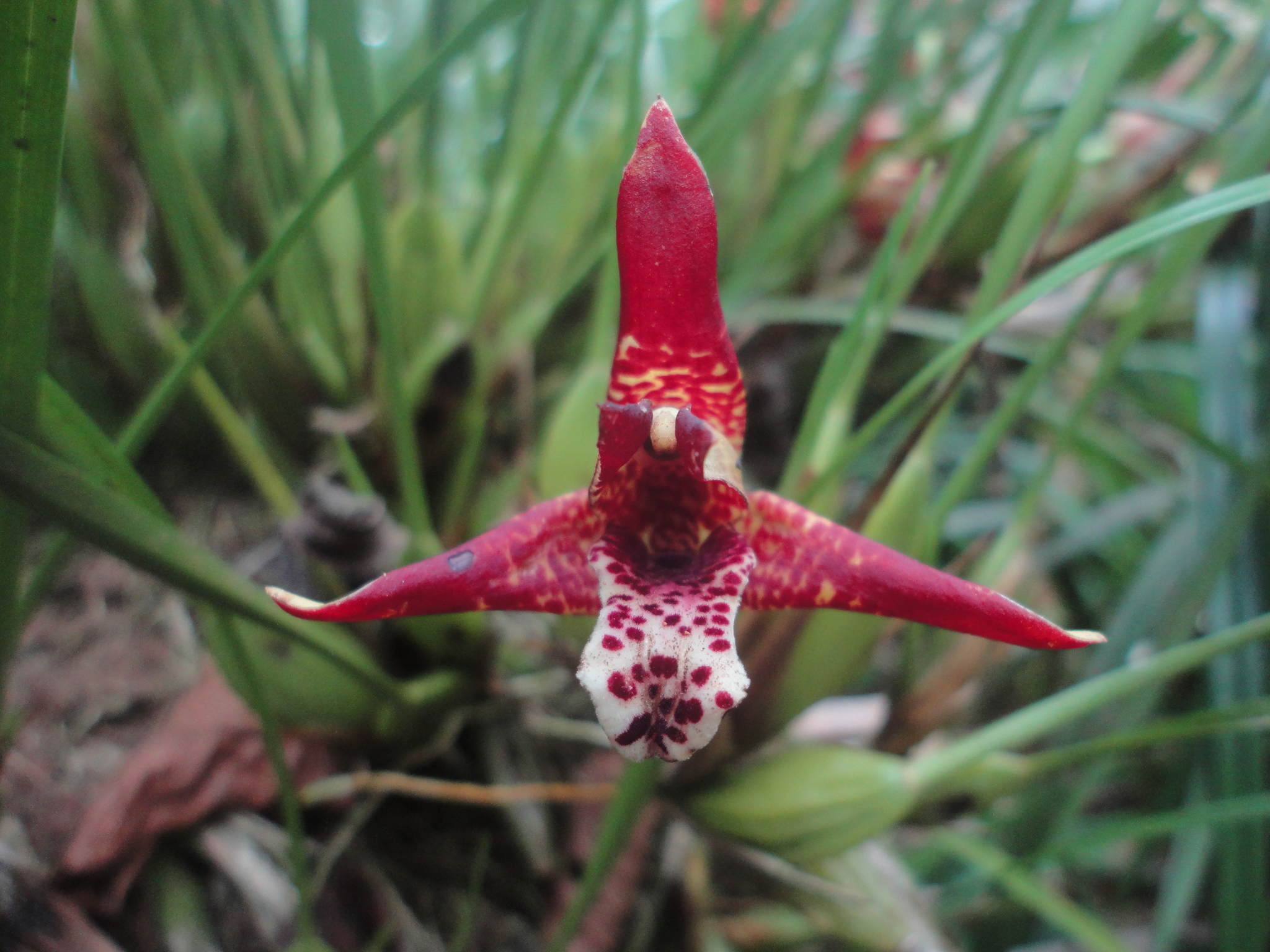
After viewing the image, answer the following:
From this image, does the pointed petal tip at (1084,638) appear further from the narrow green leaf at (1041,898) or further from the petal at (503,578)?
the narrow green leaf at (1041,898)

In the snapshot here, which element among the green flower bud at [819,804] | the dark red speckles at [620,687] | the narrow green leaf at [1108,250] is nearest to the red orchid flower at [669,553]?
the dark red speckles at [620,687]

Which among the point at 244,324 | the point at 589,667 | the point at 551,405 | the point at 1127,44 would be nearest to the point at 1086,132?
the point at 1127,44

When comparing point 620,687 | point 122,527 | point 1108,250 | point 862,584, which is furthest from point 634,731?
point 1108,250

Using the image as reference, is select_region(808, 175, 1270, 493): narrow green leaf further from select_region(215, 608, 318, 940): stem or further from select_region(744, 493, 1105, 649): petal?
select_region(215, 608, 318, 940): stem

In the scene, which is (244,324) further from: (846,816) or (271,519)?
(846,816)

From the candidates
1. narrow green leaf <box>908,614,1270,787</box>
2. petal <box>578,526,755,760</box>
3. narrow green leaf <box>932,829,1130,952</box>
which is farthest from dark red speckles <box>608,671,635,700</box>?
narrow green leaf <box>932,829,1130,952</box>
